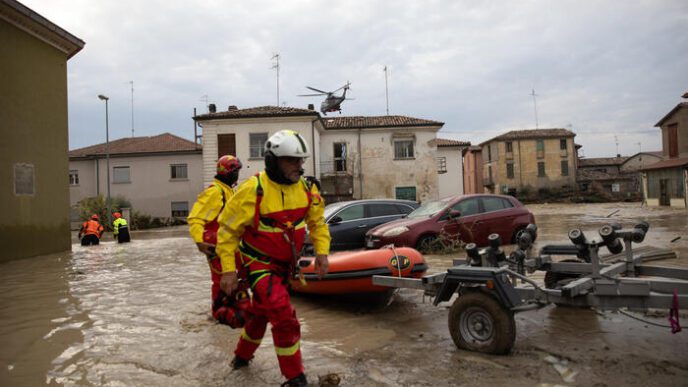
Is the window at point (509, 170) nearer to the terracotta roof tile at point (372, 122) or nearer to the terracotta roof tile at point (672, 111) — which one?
the terracotta roof tile at point (672, 111)

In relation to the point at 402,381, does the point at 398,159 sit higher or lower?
higher

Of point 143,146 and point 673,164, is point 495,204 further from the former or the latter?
point 143,146

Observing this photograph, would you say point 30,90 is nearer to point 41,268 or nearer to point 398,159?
point 41,268

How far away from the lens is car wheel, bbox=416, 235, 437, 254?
400 inches

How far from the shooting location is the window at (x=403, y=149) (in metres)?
33.8

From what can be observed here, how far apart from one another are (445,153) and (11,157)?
111 feet

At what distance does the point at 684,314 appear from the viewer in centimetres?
491

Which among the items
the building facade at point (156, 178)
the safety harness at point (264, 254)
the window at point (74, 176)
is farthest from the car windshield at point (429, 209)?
the window at point (74, 176)

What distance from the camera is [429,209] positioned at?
36.3ft

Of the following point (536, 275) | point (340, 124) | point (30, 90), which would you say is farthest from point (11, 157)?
point (340, 124)

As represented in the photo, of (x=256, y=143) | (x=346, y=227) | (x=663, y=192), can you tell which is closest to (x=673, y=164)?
(x=663, y=192)

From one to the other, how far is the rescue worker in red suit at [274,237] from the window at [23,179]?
1171 centimetres

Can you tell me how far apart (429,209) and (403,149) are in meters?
23.2

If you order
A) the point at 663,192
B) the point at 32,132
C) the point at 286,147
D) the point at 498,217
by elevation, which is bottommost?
the point at 498,217
